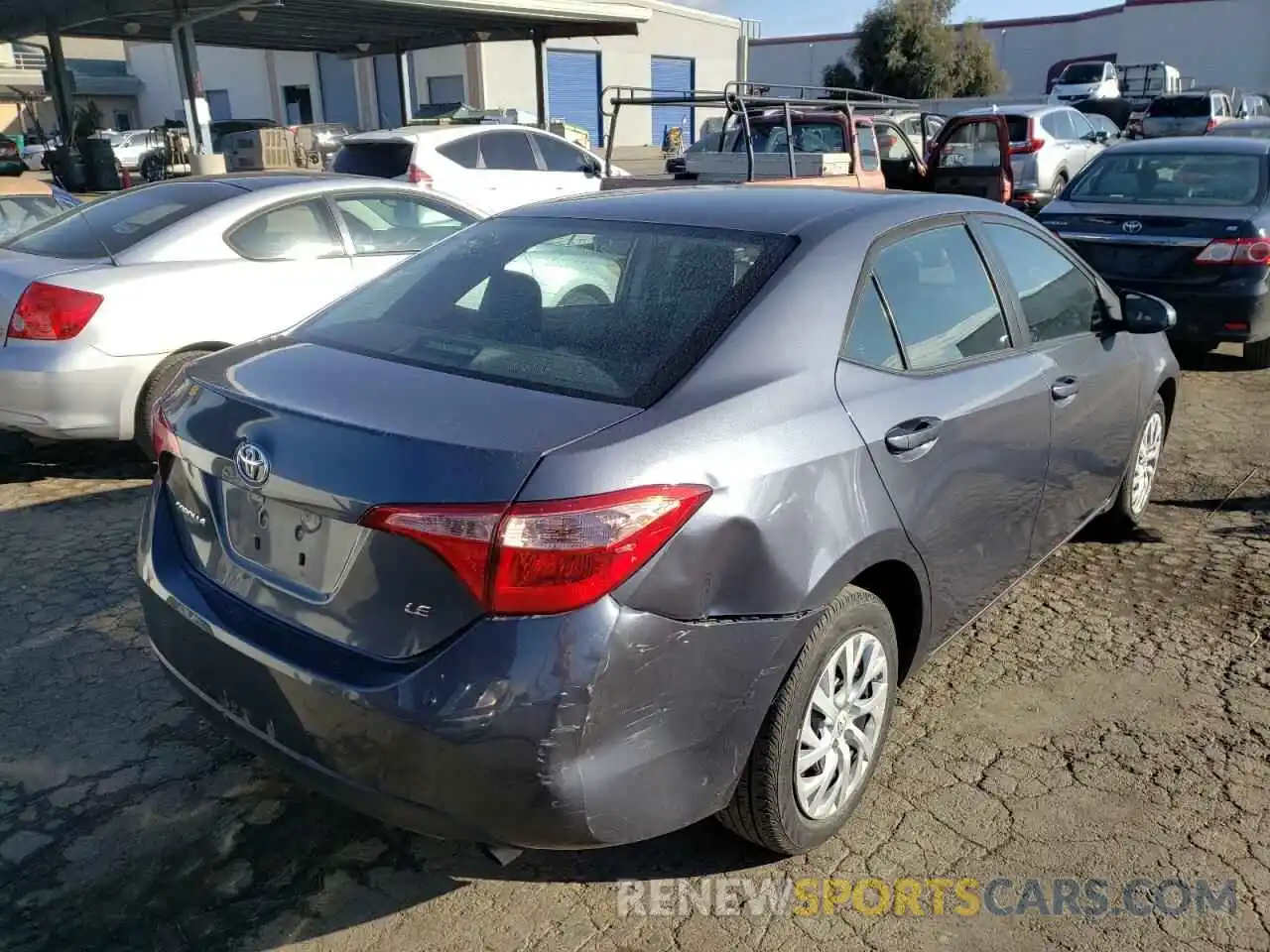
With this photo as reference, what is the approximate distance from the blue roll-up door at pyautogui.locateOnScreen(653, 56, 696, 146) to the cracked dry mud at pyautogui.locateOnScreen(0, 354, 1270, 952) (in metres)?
40.3

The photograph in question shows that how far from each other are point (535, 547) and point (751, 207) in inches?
60.0

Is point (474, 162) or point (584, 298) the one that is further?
point (474, 162)

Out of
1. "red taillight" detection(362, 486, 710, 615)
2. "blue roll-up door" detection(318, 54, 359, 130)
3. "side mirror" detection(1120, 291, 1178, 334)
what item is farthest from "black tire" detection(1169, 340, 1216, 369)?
"blue roll-up door" detection(318, 54, 359, 130)

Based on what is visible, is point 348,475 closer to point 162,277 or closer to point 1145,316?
point 1145,316

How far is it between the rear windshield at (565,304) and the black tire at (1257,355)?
649 centimetres

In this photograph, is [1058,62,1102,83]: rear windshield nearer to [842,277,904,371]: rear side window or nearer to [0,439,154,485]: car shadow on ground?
[0,439,154,485]: car shadow on ground

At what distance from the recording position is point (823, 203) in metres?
3.16

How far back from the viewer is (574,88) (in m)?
38.7

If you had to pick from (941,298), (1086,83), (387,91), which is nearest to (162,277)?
(941,298)

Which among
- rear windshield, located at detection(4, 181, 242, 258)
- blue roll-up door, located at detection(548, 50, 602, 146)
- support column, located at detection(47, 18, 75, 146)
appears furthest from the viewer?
blue roll-up door, located at detection(548, 50, 602, 146)

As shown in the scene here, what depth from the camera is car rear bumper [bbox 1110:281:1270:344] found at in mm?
7035

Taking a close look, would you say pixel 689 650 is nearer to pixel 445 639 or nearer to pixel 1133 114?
pixel 445 639

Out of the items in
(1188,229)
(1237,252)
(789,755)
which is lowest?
(789,755)

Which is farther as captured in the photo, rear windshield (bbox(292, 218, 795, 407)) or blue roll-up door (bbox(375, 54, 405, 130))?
blue roll-up door (bbox(375, 54, 405, 130))
